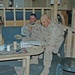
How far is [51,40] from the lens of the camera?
3.22m

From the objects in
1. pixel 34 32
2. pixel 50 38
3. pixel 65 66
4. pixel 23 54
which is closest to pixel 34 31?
pixel 34 32

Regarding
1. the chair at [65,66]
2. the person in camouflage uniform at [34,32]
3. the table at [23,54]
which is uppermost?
the person in camouflage uniform at [34,32]

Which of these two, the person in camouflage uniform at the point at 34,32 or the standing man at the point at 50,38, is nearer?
the standing man at the point at 50,38

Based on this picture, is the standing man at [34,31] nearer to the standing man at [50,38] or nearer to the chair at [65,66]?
the standing man at [50,38]

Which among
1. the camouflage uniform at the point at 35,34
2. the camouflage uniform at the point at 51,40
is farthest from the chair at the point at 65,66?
the camouflage uniform at the point at 35,34

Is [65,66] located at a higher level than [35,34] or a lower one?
lower

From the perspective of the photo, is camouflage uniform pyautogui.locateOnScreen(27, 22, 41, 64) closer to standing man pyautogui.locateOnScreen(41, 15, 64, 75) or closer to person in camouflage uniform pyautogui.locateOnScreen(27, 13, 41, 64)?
person in camouflage uniform pyautogui.locateOnScreen(27, 13, 41, 64)

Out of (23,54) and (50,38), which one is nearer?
(23,54)

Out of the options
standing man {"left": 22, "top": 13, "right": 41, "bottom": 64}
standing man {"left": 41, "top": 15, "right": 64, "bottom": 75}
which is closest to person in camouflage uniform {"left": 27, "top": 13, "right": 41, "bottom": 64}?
standing man {"left": 22, "top": 13, "right": 41, "bottom": 64}

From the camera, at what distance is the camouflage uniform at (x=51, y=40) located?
10.5 ft

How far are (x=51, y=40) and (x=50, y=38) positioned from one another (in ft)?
0.16

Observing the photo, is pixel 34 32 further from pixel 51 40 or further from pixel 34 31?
pixel 51 40

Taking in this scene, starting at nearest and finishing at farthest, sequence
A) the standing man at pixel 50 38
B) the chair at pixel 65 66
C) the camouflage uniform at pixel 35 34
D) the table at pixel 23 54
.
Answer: the chair at pixel 65 66 → the table at pixel 23 54 → the standing man at pixel 50 38 → the camouflage uniform at pixel 35 34

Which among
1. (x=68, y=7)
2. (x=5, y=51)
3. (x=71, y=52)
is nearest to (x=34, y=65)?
(x=71, y=52)
